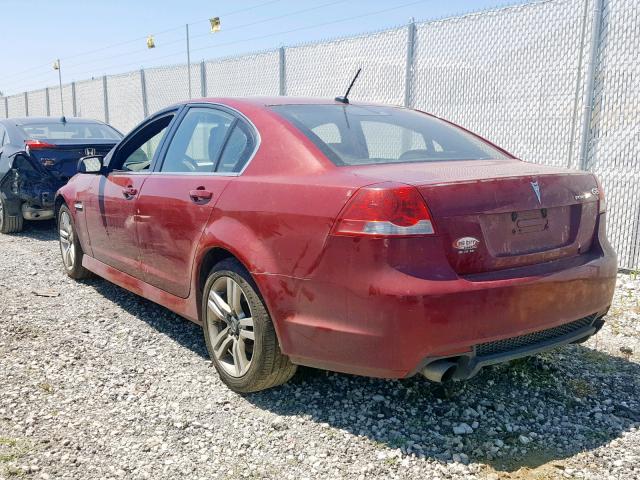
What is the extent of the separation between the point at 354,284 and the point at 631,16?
498 cm

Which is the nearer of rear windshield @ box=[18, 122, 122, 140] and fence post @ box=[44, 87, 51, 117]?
rear windshield @ box=[18, 122, 122, 140]

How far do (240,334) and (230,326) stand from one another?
114 mm

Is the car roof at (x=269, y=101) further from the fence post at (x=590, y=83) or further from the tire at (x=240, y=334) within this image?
the fence post at (x=590, y=83)

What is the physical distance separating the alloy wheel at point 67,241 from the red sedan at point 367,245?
209 cm

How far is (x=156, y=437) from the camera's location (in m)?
2.85

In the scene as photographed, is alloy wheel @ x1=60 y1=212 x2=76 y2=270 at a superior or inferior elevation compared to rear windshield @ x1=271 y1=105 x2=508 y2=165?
inferior

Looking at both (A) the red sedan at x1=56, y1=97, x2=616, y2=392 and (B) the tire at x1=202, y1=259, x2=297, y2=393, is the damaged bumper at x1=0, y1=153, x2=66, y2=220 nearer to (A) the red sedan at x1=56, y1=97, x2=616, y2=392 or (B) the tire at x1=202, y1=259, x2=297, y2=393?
(A) the red sedan at x1=56, y1=97, x2=616, y2=392

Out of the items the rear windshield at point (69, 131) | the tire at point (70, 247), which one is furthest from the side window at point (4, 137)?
the tire at point (70, 247)

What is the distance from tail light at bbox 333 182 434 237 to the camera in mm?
2455

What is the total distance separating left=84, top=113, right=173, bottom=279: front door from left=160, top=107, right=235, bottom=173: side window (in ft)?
0.87

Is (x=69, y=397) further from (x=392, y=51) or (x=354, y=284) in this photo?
(x=392, y=51)

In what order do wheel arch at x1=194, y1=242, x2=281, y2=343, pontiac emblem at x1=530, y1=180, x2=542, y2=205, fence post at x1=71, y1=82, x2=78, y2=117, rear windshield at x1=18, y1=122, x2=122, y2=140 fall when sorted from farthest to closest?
1. fence post at x1=71, y1=82, x2=78, y2=117
2. rear windshield at x1=18, y1=122, x2=122, y2=140
3. wheel arch at x1=194, y1=242, x2=281, y2=343
4. pontiac emblem at x1=530, y1=180, x2=542, y2=205

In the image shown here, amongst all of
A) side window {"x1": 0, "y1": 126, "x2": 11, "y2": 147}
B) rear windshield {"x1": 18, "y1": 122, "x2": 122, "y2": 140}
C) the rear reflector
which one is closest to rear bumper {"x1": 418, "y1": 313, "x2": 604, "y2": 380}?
the rear reflector

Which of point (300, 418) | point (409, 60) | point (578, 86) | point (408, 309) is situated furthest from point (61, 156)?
point (408, 309)
